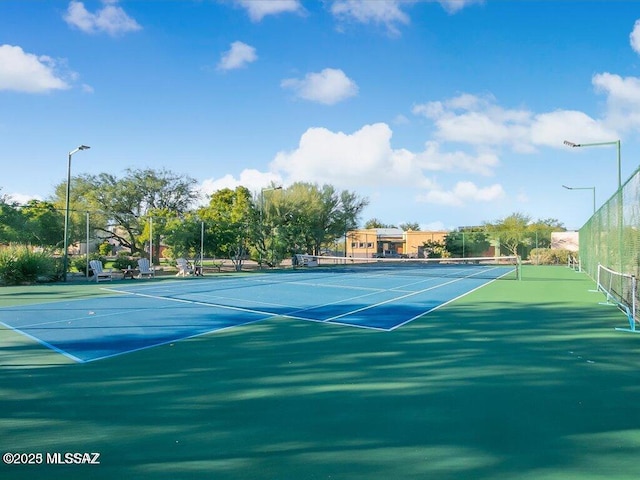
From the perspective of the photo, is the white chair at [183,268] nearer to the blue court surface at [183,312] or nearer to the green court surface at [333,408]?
the blue court surface at [183,312]

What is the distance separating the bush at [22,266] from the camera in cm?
1900

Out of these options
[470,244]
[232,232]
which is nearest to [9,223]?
[232,232]

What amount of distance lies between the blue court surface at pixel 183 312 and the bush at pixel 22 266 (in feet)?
16.5

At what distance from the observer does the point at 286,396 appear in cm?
511

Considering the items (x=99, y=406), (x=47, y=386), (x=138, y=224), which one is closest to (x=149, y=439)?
(x=99, y=406)

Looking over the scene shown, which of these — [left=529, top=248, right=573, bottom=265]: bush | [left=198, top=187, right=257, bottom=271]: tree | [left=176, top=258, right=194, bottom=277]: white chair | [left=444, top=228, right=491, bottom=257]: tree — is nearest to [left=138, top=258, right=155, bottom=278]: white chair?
[left=176, top=258, right=194, bottom=277]: white chair

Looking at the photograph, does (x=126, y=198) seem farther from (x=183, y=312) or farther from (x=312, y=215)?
(x=183, y=312)

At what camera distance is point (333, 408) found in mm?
4734

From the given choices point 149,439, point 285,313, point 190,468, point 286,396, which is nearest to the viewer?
point 190,468

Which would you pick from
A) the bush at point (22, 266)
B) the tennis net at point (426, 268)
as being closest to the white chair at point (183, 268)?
the bush at point (22, 266)

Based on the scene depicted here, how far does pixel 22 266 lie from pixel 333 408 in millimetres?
18933

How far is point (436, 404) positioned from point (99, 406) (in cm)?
334

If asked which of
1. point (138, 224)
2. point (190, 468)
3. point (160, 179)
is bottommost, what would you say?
point (190, 468)

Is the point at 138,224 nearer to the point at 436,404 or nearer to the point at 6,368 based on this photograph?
the point at 6,368
